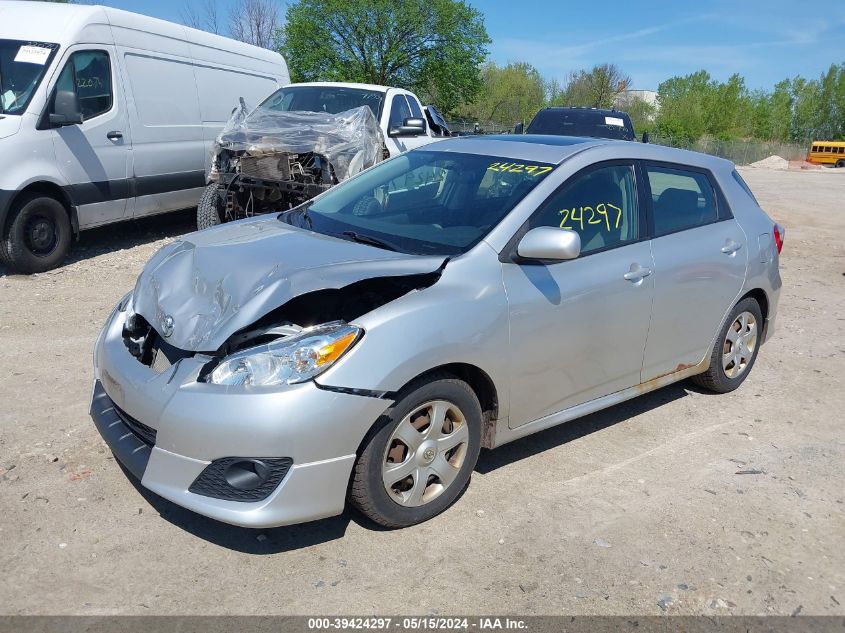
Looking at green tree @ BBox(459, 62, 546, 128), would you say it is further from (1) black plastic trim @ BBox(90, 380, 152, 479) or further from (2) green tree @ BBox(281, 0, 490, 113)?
(1) black plastic trim @ BBox(90, 380, 152, 479)

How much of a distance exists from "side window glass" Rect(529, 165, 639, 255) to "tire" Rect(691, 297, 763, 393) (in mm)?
1242

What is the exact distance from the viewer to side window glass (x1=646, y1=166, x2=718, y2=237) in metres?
4.46

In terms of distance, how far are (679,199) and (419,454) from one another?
2.54 meters

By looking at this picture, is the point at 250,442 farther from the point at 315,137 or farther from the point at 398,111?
the point at 398,111

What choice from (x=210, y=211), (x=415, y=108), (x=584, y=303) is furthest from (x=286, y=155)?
(x=584, y=303)

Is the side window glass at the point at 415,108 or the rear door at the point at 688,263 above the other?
the side window glass at the point at 415,108

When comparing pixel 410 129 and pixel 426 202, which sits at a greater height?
pixel 410 129

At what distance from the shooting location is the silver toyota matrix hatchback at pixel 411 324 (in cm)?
295

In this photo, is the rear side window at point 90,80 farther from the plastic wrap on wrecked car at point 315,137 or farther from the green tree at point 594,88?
the green tree at point 594,88

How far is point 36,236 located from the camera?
755cm

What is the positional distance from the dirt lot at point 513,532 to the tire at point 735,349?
0.15 metres

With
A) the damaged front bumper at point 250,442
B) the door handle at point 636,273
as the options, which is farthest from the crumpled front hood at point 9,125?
the door handle at point 636,273

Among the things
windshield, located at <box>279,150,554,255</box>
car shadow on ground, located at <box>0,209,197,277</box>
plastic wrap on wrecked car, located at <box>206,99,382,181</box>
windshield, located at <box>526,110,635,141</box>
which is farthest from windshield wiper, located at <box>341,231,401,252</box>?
windshield, located at <box>526,110,635,141</box>

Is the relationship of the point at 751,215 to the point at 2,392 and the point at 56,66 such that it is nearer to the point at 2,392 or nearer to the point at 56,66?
the point at 2,392
